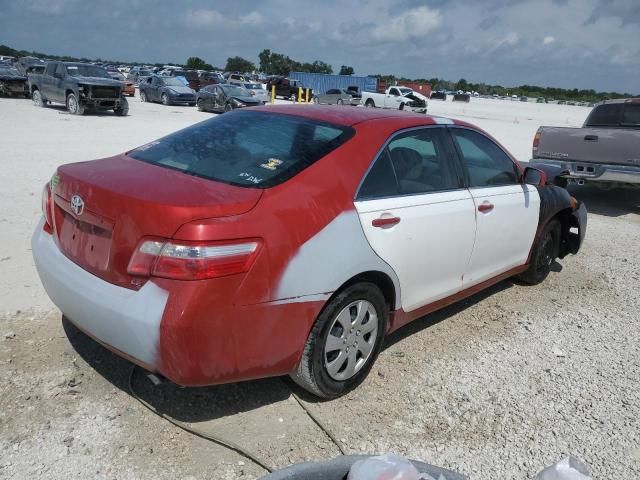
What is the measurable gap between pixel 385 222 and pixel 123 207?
4.64ft

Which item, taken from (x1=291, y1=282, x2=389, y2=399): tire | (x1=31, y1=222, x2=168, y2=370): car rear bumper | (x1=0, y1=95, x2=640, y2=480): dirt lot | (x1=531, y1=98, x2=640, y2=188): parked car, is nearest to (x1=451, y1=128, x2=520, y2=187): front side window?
(x1=0, y1=95, x2=640, y2=480): dirt lot

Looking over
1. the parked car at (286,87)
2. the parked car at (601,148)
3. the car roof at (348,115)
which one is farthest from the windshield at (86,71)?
the parked car at (286,87)

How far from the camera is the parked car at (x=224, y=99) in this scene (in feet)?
77.8

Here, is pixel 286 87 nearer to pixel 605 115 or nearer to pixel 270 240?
pixel 605 115

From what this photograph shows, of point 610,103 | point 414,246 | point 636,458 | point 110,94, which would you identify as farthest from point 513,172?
point 110,94

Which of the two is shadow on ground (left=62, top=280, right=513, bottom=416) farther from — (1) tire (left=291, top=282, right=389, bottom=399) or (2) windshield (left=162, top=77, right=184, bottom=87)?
(2) windshield (left=162, top=77, right=184, bottom=87)

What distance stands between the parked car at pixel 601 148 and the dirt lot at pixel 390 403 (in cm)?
411

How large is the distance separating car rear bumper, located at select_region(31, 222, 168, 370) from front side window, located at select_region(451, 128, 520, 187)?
251 cm

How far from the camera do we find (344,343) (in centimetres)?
309

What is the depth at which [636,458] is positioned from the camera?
2896 mm

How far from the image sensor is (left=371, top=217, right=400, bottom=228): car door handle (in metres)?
3.04

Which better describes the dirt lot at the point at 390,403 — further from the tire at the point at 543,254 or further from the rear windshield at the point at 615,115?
the rear windshield at the point at 615,115

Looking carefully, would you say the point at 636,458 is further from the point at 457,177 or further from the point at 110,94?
the point at 110,94

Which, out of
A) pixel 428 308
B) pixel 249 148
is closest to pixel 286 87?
pixel 428 308
